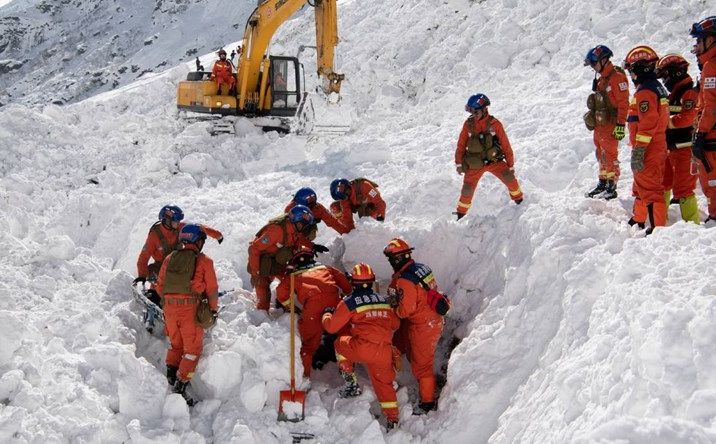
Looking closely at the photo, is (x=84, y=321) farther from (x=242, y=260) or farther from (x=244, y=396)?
(x=242, y=260)

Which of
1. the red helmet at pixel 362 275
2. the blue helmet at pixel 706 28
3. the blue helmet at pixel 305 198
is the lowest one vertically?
the red helmet at pixel 362 275

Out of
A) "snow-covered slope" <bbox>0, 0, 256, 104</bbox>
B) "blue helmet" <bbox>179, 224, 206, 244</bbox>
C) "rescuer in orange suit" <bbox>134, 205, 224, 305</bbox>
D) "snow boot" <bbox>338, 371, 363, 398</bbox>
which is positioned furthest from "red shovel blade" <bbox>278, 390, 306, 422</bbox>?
"snow-covered slope" <bbox>0, 0, 256, 104</bbox>

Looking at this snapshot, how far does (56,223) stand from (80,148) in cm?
524

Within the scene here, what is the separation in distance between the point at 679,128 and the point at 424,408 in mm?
3502

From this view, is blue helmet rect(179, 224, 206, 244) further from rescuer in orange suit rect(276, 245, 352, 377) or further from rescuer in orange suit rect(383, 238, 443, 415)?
rescuer in orange suit rect(383, 238, 443, 415)

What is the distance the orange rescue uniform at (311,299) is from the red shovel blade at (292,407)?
1.71 feet

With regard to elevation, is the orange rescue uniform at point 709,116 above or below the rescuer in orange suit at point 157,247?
above

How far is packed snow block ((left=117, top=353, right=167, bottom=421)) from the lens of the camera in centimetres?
445

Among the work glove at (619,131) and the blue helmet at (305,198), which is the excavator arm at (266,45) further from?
the work glove at (619,131)

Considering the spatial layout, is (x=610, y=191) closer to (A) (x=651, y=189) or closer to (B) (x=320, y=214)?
(A) (x=651, y=189)

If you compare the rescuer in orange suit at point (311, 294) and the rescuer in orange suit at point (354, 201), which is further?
the rescuer in orange suit at point (354, 201)

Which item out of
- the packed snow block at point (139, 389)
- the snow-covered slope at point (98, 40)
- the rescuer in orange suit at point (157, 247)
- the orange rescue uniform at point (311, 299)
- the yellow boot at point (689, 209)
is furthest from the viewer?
the snow-covered slope at point (98, 40)

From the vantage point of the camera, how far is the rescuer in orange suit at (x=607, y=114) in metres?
5.90

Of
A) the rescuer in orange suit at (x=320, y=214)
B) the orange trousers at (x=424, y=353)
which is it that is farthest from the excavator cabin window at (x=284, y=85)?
the orange trousers at (x=424, y=353)
